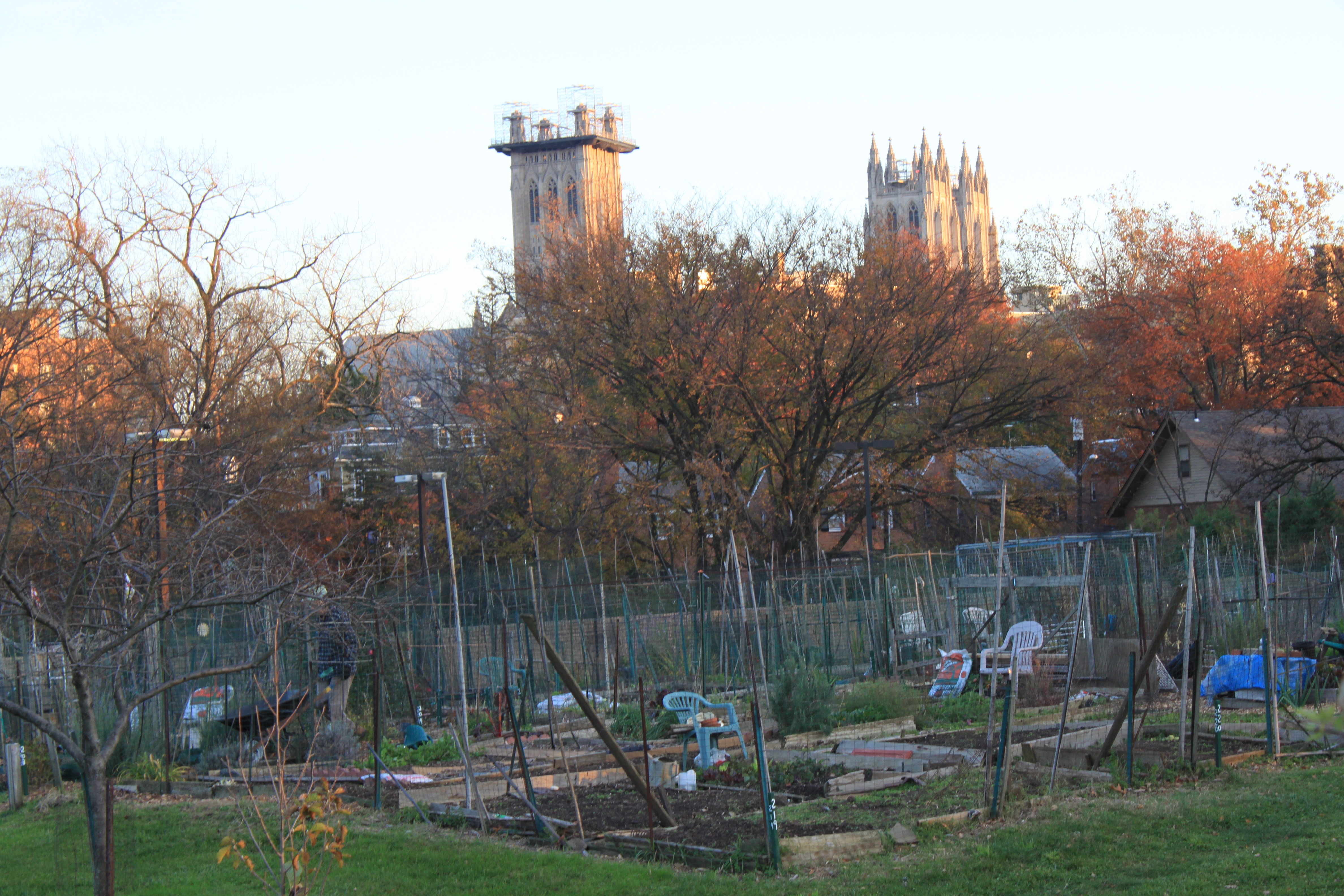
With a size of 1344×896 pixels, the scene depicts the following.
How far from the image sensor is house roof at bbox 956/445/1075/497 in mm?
31531

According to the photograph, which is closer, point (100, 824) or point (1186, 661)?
point (100, 824)

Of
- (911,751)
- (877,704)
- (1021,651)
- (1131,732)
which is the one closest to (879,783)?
(911,751)

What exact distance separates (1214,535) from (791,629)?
1416 cm

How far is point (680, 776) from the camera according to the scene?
1105 cm

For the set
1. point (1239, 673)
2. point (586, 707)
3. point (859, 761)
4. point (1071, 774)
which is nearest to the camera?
point (586, 707)

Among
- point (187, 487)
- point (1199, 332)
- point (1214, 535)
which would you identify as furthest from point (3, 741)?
point (1199, 332)

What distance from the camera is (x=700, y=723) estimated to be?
11828mm

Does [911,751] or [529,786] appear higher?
[529,786]

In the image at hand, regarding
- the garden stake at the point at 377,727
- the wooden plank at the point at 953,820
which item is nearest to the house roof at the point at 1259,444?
the wooden plank at the point at 953,820

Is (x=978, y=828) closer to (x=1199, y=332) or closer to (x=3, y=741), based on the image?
(x=3, y=741)

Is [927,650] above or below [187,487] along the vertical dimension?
below

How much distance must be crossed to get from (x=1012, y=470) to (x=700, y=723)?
78.3 feet

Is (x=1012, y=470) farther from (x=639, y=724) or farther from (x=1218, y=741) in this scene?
(x=1218, y=741)

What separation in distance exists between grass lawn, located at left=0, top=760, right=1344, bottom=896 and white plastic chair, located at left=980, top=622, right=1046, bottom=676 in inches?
239
